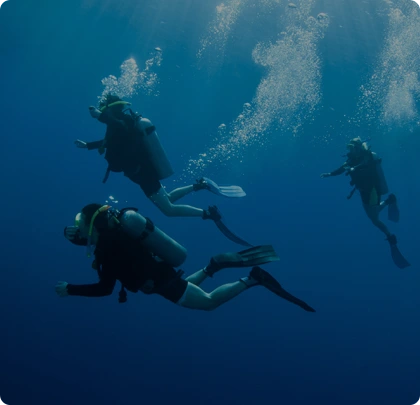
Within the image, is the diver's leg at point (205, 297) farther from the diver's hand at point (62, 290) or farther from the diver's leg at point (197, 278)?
the diver's hand at point (62, 290)

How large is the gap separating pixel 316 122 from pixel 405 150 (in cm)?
821

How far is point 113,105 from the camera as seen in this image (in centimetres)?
448

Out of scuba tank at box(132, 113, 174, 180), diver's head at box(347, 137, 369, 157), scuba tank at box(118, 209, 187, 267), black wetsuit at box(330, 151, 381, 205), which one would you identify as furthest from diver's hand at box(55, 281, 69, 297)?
diver's head at box(347, 137, 369, 157)

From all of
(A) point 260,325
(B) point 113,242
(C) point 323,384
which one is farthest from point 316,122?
(B) point 113,242

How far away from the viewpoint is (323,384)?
45.1 ft

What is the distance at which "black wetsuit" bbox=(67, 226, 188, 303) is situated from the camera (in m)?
3.13

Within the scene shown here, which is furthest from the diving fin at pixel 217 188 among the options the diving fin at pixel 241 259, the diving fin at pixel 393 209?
the diving fin at pixel 393 209

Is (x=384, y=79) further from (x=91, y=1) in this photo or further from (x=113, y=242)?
(x=113, y=242)

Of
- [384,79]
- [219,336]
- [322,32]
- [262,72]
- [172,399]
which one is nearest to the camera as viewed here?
[172,399]

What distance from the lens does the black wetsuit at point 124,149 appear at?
447cm

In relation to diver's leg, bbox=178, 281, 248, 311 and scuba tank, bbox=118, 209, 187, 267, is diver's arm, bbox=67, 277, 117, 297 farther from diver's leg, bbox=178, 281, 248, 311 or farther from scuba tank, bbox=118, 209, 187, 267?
diver's leg, bbox=178, 281, 248, 311

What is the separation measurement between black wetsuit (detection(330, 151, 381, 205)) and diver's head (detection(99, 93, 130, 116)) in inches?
184

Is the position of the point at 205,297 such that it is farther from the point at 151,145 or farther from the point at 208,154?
the point at 208,154

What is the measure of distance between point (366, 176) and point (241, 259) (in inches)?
159
